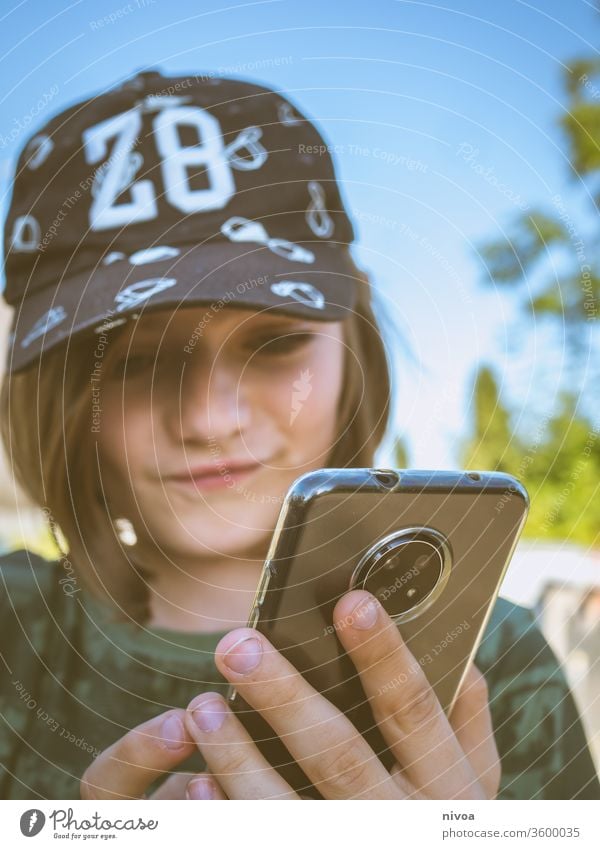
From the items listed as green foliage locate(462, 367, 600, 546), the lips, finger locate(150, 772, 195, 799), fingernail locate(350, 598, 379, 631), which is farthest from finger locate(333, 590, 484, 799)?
green foliage locate(462, 367, 600, 546)

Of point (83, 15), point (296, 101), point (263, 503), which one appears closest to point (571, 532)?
point (263, 503)

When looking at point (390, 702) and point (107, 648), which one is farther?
point (107, 648)

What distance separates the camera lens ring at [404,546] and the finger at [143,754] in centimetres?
10

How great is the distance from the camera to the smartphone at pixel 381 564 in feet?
0.95

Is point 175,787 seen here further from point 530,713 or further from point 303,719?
point 530,713

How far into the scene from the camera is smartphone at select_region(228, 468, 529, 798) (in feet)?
0.95

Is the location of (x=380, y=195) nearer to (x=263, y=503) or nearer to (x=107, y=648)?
(x=263, y=503)

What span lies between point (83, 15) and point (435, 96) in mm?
217

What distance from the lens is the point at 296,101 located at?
0.47 meters

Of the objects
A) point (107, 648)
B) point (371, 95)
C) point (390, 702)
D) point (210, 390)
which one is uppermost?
point (371, 95)

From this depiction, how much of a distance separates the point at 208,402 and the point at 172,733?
0.76ft

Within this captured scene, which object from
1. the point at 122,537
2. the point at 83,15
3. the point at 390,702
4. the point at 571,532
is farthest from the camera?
the point at 571,532

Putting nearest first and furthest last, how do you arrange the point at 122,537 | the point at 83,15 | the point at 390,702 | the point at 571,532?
the point at 390,702, the point at 83,15, the point at 122,537, the point at 571,532

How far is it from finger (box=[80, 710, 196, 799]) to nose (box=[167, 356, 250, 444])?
0.69 ft
